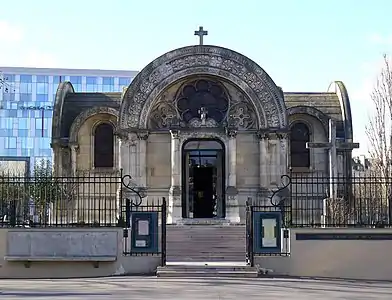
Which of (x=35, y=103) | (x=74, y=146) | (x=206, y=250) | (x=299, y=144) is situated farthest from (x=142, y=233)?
(x=35, y=103)

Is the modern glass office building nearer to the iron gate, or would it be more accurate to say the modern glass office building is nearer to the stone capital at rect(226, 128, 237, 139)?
the stone capital at rect(226, 128, 237, 139)

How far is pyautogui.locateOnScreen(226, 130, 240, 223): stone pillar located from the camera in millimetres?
31016

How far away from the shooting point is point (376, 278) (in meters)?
20.8

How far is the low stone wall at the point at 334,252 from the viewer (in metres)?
20.8

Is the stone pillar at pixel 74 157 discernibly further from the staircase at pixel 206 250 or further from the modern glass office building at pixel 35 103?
the modern glass office building at pixel 35 103

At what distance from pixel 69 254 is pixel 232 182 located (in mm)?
11604

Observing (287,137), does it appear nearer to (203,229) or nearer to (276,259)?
(203,229)

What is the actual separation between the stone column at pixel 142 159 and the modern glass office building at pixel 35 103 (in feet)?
249

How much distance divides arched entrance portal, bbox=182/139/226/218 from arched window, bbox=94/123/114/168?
417 centimetres

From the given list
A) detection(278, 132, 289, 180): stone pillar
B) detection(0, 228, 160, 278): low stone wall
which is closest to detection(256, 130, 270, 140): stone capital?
detection(278, 132, 289, 180): stone pillar

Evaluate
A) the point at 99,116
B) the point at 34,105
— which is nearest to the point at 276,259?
the point at 99,116

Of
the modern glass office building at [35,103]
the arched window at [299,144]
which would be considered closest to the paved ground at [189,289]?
the arched window at [299,144]

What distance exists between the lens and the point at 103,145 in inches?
1358

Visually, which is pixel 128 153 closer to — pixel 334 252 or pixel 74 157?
pixel 74 157
